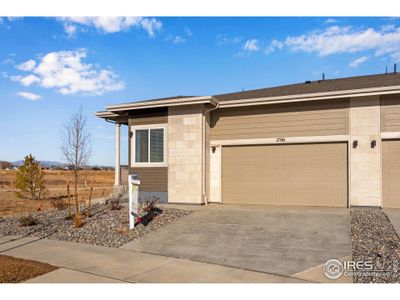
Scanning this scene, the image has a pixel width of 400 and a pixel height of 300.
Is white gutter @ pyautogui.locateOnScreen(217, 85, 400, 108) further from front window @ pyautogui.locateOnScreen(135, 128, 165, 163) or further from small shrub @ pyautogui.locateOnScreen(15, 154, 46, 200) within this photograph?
small shrub @ pyautogui.locateOnScreen(15, 154, 46, 200)

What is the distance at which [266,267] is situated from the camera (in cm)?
636

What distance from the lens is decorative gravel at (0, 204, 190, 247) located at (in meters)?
9.02

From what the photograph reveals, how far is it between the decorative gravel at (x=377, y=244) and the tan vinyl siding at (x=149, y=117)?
7.95 meters

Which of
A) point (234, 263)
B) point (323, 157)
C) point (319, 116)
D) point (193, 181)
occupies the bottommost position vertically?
point (234, 263)

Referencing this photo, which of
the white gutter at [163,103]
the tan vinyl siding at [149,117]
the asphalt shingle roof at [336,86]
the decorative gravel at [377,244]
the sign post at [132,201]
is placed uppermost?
the asphalt shingle roof at [336,86]

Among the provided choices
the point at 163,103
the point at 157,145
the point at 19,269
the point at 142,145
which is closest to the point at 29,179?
the point at 142,145

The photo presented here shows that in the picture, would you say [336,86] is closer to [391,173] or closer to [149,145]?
[391,173]

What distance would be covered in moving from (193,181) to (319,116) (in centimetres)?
526

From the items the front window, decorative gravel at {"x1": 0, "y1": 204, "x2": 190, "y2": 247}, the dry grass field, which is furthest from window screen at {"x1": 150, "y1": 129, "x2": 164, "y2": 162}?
the dry grass field

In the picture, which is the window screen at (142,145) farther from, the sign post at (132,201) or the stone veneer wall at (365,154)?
the stone veneer wall at (365,154)

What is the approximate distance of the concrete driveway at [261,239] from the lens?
6684mm

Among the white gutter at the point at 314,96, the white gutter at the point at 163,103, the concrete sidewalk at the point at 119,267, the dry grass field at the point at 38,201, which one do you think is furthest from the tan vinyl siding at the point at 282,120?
the concrete sidewalk at the point at 119,267

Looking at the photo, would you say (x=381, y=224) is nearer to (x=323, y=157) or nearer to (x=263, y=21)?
(x=323, y=157)
